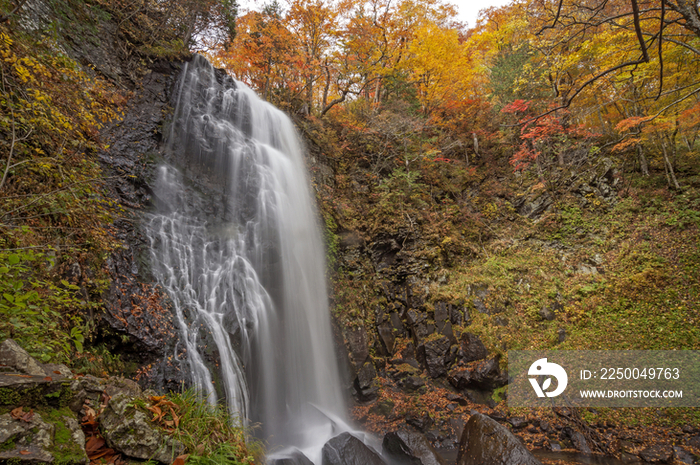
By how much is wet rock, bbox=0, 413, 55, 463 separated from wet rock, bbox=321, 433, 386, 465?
498cm

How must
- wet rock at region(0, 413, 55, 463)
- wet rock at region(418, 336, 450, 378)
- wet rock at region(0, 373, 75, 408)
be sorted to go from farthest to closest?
wet rock at region(418, 336, 450, 378)
wet rock at region(0, 373, 75, 408)
wet rock at region(0, 413, 55, 463)

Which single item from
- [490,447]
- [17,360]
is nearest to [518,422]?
[490,447]

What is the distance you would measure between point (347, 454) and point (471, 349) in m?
4.86

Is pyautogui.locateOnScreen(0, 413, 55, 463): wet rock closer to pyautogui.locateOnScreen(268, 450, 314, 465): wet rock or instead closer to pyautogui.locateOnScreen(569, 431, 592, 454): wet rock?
pyautogui.locateOnScreen(268, 450, 314, 465): wet rock

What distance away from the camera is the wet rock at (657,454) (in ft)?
18.4

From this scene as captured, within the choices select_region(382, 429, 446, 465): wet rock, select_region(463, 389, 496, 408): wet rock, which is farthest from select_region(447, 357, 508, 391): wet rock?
select_region(382, 429, 446, 465): wet rock

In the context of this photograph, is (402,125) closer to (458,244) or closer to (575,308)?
(458,244)

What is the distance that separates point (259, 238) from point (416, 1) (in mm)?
16335

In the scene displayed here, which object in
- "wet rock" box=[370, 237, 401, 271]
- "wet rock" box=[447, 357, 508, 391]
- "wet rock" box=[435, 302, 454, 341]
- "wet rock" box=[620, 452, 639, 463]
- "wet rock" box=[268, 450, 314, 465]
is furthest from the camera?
"wet rock" box=[370, 237, 401, 271]

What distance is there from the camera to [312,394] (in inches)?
329

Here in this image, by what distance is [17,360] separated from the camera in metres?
2.47

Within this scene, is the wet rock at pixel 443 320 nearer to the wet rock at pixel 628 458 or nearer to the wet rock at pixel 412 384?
the wet rock at pixel 412 384

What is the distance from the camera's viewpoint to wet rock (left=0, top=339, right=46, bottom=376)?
242 cm

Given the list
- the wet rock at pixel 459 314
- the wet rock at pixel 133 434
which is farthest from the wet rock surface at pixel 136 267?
the wet rock at pixel 459 314
